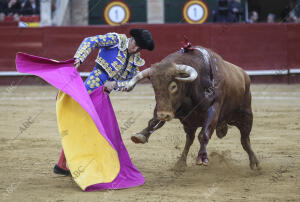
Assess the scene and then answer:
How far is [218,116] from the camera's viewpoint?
Answer: 15.3ft

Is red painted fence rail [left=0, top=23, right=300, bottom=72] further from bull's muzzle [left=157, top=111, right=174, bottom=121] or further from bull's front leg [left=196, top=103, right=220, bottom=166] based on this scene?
bull's muzzle [left=157, top=111, right=174, bottom=121]

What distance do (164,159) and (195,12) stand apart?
7.95m

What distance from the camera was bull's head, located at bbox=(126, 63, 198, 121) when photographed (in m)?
4.22

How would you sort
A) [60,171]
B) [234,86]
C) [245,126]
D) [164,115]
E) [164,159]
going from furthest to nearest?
[164,159], [245,126], [234,86], [60,171], [164,115]

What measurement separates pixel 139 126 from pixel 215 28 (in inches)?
173

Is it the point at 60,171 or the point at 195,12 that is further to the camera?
the point at 195,12

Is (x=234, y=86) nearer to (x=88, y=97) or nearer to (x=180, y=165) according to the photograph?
(x=180, y=165)

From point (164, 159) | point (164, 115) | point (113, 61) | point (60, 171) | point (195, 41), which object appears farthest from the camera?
point (195, 41)

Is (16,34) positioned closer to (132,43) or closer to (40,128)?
(40,128)

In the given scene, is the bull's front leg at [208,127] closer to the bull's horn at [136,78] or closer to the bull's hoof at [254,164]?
the bull's horn at [136,78]

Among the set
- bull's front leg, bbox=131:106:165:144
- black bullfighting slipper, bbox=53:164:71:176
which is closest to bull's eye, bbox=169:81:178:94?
bull's front leg, bbox=131:106:165:144

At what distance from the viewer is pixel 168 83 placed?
4266mm

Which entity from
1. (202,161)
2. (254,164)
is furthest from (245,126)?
(202,161)

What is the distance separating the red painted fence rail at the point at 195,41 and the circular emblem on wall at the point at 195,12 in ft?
5.63
